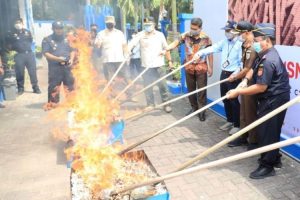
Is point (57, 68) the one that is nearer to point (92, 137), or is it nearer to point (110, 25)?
point (110, 25)

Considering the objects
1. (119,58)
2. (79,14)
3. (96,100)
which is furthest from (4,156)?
(79,14)

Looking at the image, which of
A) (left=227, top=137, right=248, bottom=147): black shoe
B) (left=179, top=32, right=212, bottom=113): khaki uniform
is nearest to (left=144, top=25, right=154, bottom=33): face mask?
(left=179, top=32, right=212, bottom=113): khaki uniform

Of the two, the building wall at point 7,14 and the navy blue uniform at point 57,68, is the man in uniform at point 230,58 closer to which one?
the navy blue uniform at point 57,68

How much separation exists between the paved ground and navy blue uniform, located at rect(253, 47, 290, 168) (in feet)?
1.63

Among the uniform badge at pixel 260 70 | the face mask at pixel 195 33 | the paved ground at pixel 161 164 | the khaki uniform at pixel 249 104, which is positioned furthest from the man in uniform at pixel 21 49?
the uniform badge at pixel 260 70

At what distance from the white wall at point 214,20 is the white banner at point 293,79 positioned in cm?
204

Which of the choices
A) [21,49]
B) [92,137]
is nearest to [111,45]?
[21,49]

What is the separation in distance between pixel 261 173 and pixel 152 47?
4.23m

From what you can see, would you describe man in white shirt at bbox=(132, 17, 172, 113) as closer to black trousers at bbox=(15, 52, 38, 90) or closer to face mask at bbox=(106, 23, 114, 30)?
face mask at bbox=(106, 23, 114, 30)

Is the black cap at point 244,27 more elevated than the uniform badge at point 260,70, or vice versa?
the black cap at point 244,27

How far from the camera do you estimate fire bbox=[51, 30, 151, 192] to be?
12.1ft

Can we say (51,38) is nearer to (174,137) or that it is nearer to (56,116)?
(56,116)

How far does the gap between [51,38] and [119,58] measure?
5.85 feet

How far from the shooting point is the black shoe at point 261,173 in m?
4.63
